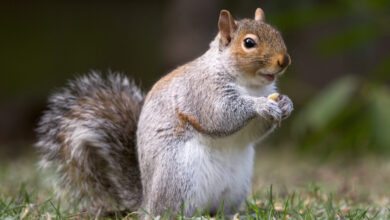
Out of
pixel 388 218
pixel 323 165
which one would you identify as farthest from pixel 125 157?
pixel 323 165

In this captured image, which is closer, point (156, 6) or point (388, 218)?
point (388, 218)

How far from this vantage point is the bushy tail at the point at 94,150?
246 cm

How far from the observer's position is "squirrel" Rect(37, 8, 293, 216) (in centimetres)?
221

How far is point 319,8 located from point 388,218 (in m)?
3.04

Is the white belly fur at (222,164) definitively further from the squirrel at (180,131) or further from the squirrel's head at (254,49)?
the squirrel's head at (254,49)

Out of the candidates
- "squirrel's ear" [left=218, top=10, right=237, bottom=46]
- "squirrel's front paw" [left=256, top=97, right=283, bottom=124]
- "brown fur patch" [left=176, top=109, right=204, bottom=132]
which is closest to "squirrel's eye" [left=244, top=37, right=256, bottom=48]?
"squirrel's ear" [left=218, top=10, right=237, bottom=46]

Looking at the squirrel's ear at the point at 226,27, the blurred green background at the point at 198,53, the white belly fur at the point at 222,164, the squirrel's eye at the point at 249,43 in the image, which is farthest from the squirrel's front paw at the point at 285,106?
the blurred green background at the point at 198,53

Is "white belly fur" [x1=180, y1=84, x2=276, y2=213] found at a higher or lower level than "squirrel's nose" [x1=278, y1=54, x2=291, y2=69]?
lower

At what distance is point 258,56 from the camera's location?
7.23ft

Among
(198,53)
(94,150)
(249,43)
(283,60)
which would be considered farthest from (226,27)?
(198,53)

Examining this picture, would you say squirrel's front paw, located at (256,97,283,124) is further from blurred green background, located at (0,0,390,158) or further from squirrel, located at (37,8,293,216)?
blurred green background, located at (0,0,390,158)

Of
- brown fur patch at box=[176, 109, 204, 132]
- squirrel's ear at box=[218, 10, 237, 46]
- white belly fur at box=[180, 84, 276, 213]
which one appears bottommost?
white belly fur at box=[180, 84, 276, 213]

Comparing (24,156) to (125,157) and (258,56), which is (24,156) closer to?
(125,157)

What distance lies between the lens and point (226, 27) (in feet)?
7.75
